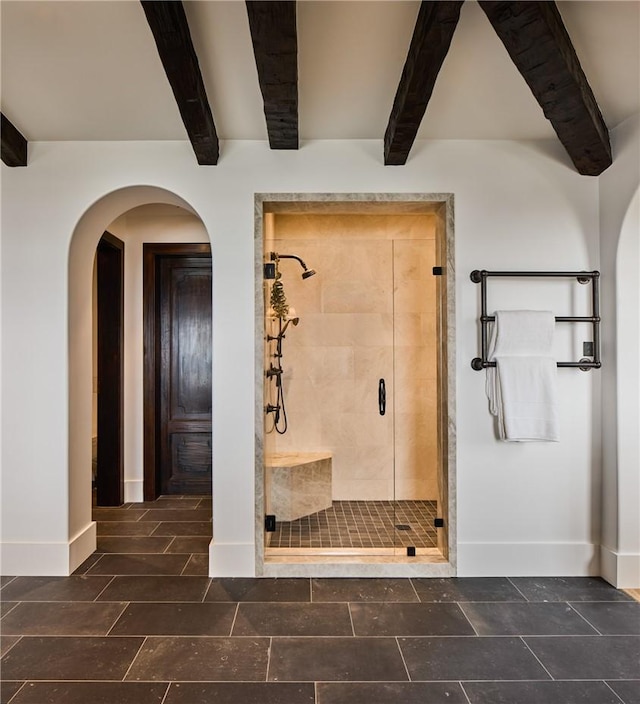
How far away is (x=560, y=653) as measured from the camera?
6.54 ft

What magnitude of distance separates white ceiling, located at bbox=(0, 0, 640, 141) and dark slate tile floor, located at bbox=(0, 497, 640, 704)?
8.09 ft

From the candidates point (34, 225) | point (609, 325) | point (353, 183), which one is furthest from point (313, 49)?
point (609, 325)

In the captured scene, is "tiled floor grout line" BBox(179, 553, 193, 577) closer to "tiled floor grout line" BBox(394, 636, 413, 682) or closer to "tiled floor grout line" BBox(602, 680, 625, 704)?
"tiled floor grout line" BBox(394, 636, 413, 682)

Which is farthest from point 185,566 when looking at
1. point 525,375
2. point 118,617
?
point 525,375

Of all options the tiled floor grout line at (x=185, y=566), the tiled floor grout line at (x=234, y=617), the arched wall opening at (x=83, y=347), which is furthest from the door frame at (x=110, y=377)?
the tiled floor grout line at (x=234, y=617)

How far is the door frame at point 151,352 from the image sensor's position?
13.0 ft

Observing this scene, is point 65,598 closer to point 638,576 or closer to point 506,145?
point 638,576

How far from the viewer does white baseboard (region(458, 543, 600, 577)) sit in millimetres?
2680

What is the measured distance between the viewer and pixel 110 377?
3.84m

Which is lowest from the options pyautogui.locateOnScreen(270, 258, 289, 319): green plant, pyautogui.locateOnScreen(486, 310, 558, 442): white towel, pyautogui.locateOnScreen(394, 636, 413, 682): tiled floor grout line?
pyautogui.locateOnScreen(394, 636, 413, 682): tiled floor grout line

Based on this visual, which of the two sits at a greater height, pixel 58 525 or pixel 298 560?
pixel 58 525

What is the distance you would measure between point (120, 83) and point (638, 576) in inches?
144

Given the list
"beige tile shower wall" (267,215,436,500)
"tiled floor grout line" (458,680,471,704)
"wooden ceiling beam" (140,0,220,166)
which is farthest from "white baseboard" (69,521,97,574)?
"wooden ceiling beam" (140,0,220,166)

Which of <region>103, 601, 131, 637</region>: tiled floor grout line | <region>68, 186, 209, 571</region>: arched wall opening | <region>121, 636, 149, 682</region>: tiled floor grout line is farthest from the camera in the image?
<region>68, 186, 209, 571</region>: arched wall opening
